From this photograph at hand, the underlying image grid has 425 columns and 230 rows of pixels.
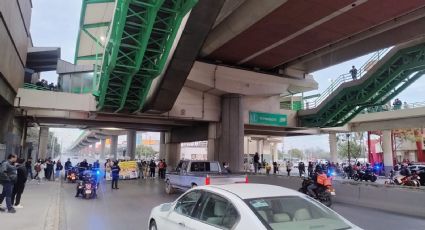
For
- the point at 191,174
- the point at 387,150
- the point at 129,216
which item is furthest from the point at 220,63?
the point at 387,150

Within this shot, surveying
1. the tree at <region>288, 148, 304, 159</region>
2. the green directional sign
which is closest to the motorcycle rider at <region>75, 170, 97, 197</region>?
the green directional sign

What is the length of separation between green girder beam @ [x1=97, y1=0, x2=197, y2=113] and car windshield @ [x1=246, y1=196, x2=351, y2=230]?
998 centimetres

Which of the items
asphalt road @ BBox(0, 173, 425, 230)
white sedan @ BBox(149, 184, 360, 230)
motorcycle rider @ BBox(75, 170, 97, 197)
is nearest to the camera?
white sedan @ BBox(149, 184, 360, 230)

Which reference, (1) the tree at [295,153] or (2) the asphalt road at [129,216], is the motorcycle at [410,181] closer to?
(2) the asphalt road at [129,216]

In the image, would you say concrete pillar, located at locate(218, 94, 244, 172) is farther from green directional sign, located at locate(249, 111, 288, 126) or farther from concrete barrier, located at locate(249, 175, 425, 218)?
concrete barrier, located at locate(249, 175, 425, 218)

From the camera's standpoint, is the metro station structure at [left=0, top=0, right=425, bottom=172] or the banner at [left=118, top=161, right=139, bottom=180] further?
the banner at [left=118, top=161, right=139, bottom=180]

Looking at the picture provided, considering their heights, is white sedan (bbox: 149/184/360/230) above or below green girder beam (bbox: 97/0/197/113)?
below

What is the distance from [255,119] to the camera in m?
30.4

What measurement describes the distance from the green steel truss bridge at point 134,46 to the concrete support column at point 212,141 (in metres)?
7.83

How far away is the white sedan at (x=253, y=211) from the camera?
14.2 ft

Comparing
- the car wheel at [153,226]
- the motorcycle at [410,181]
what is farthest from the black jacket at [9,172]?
the motorcycle at [410,181]

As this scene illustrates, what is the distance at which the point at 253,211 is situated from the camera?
4.34 meters

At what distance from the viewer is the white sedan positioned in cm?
432

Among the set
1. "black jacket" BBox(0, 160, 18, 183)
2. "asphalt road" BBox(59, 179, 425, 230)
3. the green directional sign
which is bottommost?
"asphalt road" BBox(59, 179, 425, 230)
